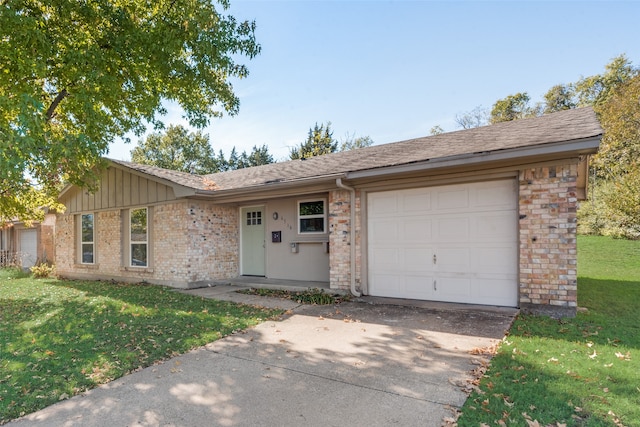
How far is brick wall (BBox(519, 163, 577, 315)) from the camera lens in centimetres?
521

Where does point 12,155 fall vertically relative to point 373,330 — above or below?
above

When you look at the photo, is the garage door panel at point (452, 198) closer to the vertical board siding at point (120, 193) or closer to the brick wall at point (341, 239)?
the brick wall at point (341, 239)

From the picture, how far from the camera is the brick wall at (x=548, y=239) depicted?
5207mm

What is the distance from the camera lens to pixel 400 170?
20.7ft

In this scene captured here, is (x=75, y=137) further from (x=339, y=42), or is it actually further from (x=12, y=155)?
(x=339, y=42)

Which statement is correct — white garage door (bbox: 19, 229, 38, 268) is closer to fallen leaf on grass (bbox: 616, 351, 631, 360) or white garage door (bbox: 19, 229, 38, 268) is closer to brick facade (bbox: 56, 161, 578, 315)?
brick facade (bbox: 56, 161, 578, 315)

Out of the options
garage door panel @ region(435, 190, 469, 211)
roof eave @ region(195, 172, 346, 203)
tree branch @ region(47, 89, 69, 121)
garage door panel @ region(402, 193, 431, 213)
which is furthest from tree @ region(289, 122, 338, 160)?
garage door panel @ region(435, 190, 469, 211)

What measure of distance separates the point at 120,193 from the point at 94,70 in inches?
180

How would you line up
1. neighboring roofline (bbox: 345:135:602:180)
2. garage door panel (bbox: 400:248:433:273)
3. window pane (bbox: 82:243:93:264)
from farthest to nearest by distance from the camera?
window pane (bbox: 82:243:93:264)
garage door panel (bbox: 400:248:433:273)
neighboring roofline (bbox: 345:135:602:180)

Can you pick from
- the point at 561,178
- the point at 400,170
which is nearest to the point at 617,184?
the point at 561,178

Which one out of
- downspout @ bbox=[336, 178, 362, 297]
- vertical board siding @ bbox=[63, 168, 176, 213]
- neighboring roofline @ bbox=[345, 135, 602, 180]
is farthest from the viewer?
vertical board siding @ bbox=[63, 168, 176, 213]

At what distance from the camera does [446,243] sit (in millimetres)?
6340

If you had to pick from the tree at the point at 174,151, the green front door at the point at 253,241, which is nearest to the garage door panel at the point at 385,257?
the green front door at the point at 253,241

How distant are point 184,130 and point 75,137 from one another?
1108 inches
